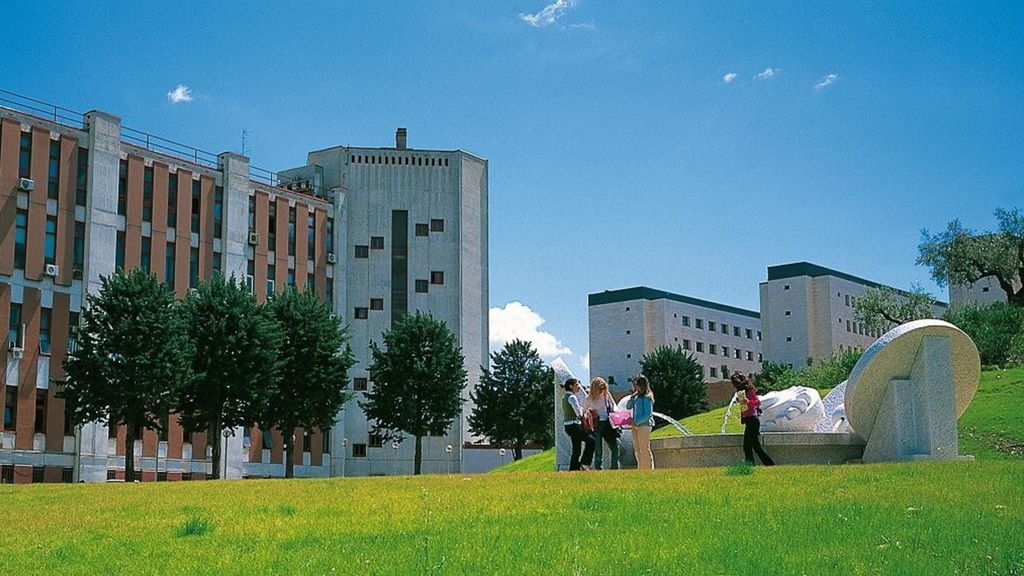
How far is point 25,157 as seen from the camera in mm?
52781

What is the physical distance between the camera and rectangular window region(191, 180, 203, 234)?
61.8m

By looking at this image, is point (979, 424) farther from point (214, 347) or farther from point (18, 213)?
point (18, 213)

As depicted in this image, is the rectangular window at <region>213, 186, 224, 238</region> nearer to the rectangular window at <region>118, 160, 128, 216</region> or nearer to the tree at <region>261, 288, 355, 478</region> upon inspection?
the rectangular window at <region>118, 160, 128, 216</region>

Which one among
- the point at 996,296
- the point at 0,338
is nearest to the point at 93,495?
the point at 0,338

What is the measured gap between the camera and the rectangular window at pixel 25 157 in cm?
5256

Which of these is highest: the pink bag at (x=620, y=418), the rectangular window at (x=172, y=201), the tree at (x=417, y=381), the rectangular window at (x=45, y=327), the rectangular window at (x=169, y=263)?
the rectangular window at (x=172, y=201)

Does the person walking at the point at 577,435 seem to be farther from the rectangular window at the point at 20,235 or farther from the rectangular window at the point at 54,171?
the rectangular window at the point at 54,171

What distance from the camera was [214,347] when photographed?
4638cm

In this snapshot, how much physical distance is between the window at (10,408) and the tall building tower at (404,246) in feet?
78.8

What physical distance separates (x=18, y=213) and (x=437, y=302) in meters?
28.9

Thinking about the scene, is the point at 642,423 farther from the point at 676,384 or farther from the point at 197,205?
the point at 676,384

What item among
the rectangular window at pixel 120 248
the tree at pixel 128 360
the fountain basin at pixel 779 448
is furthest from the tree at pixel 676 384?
the fountain basin at pixel 779 448

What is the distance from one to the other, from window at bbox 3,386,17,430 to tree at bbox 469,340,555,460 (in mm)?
26514

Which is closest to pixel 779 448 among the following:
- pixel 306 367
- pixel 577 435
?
pixel 577 435
